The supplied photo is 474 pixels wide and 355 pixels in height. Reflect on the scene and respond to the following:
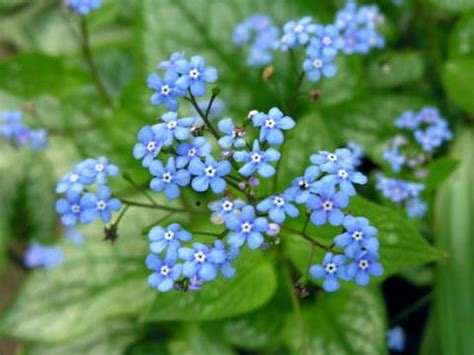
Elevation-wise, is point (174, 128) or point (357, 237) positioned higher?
point (174, 128)

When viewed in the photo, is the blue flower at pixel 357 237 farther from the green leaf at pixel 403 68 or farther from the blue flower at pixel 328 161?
the green leaf at pixel 403 68

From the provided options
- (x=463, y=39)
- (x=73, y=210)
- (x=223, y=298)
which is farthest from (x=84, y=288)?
(x=463, y=39)

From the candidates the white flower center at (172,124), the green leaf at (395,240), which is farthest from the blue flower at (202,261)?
the green leaf at (395,240)

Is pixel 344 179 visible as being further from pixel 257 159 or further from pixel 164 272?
pixel 164 272

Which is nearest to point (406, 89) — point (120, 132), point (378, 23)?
point (378, 23)

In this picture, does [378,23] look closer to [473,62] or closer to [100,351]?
[473,62]

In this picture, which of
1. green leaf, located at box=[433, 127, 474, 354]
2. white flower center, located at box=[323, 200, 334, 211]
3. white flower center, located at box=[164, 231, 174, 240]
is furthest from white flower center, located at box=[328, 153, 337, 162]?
green leaf, located at box=[433, 127, 474, 354]
